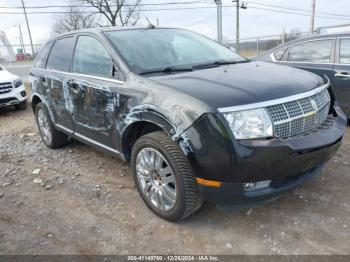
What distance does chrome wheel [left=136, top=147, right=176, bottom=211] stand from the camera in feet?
9.43

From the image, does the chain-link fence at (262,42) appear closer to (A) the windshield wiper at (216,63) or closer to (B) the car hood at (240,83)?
(A) the windshield wiper at (216,63)

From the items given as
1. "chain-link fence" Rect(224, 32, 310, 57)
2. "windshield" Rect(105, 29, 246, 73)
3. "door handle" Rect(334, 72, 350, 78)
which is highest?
"windshield" Rect(105, 29, 246, 73)

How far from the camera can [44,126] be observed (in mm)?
5242

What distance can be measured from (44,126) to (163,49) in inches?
103

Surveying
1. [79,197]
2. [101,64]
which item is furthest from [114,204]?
[101,64]

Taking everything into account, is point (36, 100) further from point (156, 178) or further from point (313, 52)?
point (313, 52)

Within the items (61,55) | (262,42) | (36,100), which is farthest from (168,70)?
(262,42)

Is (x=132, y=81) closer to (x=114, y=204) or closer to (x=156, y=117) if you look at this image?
(x=156, y=117)

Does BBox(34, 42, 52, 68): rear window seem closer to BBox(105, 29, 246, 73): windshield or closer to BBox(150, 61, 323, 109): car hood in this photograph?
BBox(105, 29, 246, 73): windshield

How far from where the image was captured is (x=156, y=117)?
2.83 meters

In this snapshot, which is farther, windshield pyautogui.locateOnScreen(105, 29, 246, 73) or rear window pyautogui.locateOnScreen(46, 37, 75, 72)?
rear window pyautogui.locateOnScreen(46, 37, 75, 72)

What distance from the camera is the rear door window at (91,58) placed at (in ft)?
11.4

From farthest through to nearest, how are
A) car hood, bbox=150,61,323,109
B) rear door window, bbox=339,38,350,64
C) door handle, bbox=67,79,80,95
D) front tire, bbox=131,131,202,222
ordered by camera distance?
rear door window, bbox=339,38,350,64
door handle, bbox=67,79,80,95
front tire, bbox=131,131,202,222
car hood, bbox=150,61,323,109

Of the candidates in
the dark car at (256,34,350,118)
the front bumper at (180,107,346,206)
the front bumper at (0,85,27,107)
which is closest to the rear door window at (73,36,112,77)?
the front bumper at (180,107,346,206)
